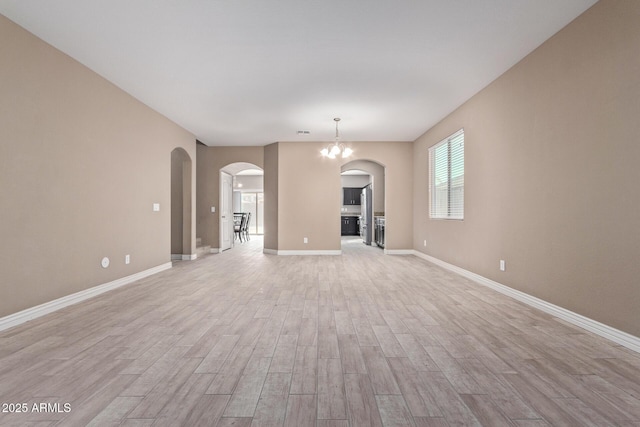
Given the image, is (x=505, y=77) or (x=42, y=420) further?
(x=505, y=77)

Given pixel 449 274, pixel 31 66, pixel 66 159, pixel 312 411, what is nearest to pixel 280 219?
pixel 449 274

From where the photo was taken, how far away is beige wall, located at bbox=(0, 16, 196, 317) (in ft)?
9.16

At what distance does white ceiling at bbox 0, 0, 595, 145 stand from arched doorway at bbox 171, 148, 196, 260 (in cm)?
194

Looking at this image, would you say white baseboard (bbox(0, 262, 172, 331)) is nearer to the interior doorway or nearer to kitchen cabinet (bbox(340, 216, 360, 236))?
the interior doorway

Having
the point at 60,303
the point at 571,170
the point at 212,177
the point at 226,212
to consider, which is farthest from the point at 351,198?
the point at 60,303

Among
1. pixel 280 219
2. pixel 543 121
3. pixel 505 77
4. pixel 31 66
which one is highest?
pixel 505 77

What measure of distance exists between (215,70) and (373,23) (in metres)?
1.95

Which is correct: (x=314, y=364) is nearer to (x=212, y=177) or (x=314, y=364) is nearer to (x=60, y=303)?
(x=60, y=303)

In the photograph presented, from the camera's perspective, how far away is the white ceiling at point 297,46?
104 inches

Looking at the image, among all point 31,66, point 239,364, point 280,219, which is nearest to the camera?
point 239,364

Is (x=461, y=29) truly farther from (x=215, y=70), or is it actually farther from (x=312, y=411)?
(x=312, y=411)

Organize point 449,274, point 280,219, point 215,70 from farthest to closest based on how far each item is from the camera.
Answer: point 280,219
point 449,274
point 215,70

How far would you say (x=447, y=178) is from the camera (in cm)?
573

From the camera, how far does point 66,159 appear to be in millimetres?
3393
